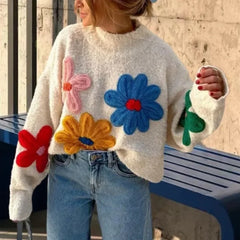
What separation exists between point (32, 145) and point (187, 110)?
52 cm

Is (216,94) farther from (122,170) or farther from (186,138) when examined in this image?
(122,170)

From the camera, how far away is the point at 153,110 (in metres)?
2.18

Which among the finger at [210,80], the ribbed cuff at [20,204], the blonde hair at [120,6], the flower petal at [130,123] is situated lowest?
the ribbed cuff at [20,204]

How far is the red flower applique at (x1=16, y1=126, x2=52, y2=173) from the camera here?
229 cm

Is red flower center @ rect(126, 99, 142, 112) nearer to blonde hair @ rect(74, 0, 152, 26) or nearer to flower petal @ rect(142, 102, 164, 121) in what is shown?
flower petal @ rect(142, 102, 164, 121)

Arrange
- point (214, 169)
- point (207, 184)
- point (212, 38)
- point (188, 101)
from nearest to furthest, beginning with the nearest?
point (188, 101), point (207, 184), point (214, 169), point (212, 38)

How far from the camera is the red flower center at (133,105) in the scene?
2.18 m

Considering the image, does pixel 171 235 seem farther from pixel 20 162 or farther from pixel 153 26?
pixel 20 162

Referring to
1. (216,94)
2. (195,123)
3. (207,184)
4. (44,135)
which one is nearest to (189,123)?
(195,123)

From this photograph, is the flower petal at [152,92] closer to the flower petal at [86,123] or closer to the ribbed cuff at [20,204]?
the flower petal at [86,123]

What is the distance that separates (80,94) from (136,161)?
0.27m

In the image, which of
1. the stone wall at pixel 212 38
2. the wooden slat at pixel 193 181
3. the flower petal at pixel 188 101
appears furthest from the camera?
the stone wall at pixel 212 38

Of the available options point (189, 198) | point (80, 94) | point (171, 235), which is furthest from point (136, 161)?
point (171, 235)

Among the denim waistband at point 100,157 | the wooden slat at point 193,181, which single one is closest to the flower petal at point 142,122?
the denim waistband at point 100,157
